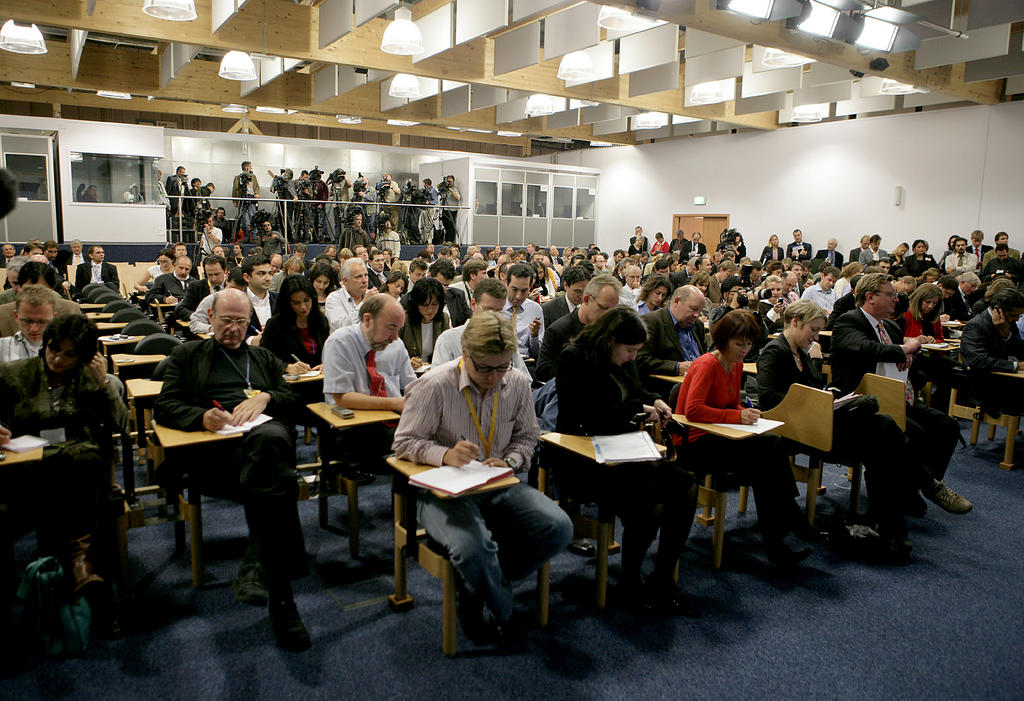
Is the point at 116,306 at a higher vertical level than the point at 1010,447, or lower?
higher

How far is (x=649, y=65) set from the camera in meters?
9.26

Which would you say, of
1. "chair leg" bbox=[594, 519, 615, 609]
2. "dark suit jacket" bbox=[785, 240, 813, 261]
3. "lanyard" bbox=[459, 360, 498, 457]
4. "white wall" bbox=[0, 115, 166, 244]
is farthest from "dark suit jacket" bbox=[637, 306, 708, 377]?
"white wall" bbox=[0, 115, 166, 244]

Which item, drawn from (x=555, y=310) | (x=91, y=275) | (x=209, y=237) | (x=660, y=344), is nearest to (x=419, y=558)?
(x=660, y=344)

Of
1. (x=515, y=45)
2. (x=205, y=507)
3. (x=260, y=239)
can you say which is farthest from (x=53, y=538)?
(x=260, y=239)

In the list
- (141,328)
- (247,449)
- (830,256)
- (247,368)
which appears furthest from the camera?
(830,256)

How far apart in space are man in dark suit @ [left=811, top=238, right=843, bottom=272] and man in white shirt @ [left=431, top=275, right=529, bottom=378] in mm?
11048

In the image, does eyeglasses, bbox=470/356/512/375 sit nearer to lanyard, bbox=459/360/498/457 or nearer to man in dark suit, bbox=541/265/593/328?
lanyard, bbox=459/360/498/457

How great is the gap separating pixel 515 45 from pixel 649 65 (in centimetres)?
180

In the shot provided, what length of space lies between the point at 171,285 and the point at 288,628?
5.95m

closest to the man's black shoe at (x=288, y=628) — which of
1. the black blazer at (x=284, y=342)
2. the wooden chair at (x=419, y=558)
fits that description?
the wooden chair at (x=419, y=558)

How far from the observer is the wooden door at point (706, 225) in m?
16.7

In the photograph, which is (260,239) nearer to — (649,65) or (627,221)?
(649,65)

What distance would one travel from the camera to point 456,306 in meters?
5.48

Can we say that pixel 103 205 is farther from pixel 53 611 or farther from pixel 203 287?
pixel 53 611
